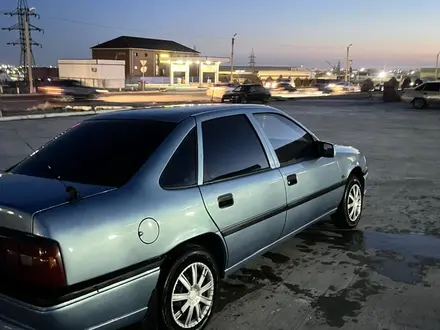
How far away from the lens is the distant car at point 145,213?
2.53m

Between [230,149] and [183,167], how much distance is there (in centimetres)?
61

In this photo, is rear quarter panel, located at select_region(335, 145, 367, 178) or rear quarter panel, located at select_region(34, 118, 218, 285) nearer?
rear quarter panel, located at select_region(34, 118, 218, 285)

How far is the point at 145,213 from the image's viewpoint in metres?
2.88

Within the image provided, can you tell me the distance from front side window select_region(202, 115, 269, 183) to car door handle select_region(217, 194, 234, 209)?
0.14 meters

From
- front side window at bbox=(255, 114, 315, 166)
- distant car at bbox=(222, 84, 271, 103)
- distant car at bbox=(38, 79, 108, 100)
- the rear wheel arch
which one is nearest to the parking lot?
the rear wheel arch

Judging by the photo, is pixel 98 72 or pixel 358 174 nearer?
pixel 358 174

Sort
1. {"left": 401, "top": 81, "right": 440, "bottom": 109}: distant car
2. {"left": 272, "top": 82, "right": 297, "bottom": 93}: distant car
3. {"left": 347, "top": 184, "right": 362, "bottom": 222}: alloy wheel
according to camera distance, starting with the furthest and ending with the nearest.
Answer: {"left": 272, "top": 82, "right": 297, "bottom": 93}: distant car < {"left": 401, "top": 81, "right": 440, "bottom": 109}: distant car < {"left": 347, "top": 184, "right": 362, "bottom": 222}: alloy wheel

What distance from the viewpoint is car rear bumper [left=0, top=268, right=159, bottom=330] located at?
2.48m

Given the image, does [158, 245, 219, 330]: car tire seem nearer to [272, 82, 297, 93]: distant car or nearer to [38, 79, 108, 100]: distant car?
[38, 79, 108, 100]: distant car

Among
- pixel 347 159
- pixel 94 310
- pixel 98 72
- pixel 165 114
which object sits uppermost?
pixel 98 72

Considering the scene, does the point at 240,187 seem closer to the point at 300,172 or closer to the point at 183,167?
the point at 183,167

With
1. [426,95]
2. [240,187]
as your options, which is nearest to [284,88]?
[426,95]

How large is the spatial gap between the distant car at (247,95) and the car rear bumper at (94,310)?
102ft

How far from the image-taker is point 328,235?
556 centimetres
